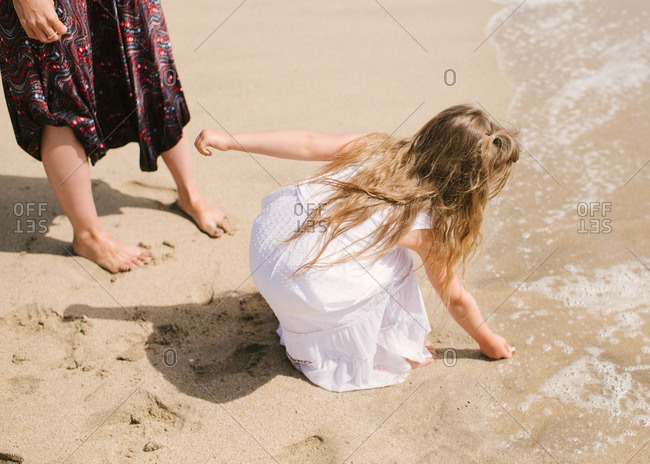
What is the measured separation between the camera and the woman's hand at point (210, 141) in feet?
6.11

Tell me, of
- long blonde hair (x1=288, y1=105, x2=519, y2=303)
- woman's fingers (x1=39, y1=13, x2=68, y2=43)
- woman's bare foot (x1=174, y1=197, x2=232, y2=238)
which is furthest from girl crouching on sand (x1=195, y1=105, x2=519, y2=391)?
woman's bare foot (x1=174, y1=197, x2=232, y2=238)

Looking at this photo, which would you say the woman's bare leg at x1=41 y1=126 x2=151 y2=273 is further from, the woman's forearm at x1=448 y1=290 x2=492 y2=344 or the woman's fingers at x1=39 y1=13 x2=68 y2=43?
the woman's forearm at x1=448 y1=290 x2=492 y2=344

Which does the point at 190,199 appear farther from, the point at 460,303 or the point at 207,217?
the point at 460,303

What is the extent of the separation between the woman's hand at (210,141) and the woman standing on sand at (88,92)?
1.60 feet

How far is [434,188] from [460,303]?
1.30ft

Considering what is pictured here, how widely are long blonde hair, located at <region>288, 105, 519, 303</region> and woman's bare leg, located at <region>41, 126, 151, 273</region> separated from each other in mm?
892

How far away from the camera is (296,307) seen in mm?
1811

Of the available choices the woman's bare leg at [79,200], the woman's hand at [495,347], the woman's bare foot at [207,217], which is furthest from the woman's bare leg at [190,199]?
the woman's hand at [495,347]

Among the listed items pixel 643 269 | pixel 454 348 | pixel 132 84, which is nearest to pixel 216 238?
pixel 132 84

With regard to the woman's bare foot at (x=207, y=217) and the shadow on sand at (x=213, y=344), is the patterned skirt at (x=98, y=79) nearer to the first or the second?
the woman's bare foot at (x=207, y=217)

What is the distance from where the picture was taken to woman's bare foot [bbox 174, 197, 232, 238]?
8.46 feet

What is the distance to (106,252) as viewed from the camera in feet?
7.78

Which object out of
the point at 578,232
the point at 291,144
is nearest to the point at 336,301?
the point at 291,144

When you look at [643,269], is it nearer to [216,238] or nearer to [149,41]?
[216,238]
